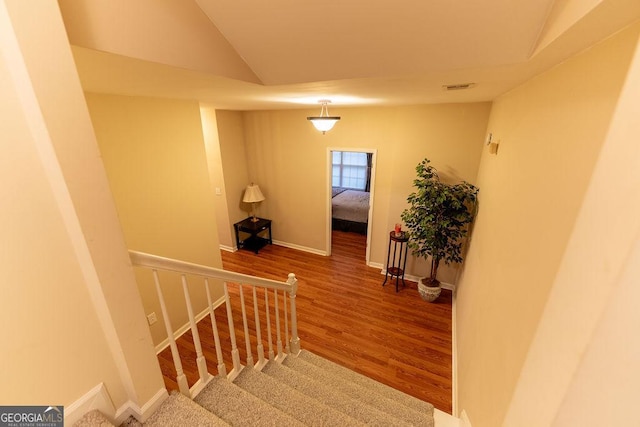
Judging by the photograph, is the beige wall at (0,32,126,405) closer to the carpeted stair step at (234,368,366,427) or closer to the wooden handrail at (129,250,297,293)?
the wooden handrail at (129,250,297,293)

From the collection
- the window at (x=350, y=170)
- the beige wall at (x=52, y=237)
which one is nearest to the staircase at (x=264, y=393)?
the beige wall at (x=52, y=237)

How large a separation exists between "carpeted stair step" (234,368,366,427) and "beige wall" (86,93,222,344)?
1406 mm

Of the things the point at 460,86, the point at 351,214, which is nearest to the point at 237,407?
the point at 460,86

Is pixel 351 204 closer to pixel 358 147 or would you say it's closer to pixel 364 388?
pixel 358 147

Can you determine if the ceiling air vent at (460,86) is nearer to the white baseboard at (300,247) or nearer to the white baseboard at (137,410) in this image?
the white baseboard at (137,410)

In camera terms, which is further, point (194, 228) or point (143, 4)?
point (194, 228)

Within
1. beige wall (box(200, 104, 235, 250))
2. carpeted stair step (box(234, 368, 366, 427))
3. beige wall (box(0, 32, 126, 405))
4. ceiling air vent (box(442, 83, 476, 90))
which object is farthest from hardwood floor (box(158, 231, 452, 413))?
ceiling air vent (box(442, 83, 476, 90))

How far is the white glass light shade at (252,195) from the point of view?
4.58 meters

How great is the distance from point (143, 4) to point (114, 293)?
102cm

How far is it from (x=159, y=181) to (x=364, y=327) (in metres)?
2.66

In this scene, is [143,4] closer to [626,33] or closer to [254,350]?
[626,33]

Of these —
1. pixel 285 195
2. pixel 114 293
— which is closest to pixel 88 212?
→ pixel 114 293

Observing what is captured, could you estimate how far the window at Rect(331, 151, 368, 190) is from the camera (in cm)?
735

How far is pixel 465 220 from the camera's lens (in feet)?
9.94
